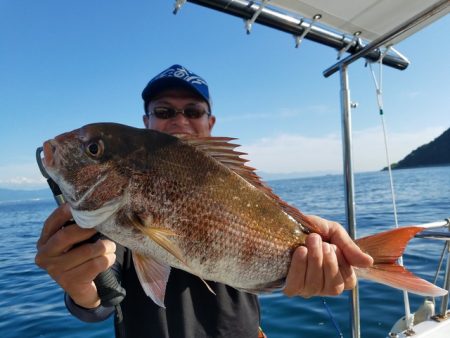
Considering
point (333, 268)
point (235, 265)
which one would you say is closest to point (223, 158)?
point (235, 265)

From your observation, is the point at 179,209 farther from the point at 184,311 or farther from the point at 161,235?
the point at 184,311

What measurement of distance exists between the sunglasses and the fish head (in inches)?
51.8

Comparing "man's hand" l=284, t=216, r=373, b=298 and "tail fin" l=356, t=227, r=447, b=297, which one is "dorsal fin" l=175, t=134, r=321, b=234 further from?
"tail fin" l=356, t=227, r=447, b=297

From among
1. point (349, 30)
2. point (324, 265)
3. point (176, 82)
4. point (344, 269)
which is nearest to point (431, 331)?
point (344, 269)

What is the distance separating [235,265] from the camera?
1.56m

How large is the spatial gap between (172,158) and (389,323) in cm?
495

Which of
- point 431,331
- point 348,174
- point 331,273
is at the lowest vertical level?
point 431,331

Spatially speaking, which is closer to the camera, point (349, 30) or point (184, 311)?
point (184, 311)

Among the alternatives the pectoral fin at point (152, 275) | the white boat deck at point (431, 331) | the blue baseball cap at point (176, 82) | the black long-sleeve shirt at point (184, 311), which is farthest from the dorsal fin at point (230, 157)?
the white boat deck at point (431, 331)

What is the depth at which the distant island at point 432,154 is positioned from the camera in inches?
3127

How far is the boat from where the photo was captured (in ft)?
8.43

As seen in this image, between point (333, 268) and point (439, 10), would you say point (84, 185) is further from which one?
point (439, 10)

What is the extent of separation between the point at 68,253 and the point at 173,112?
175cm

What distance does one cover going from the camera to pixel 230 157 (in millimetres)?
1778
